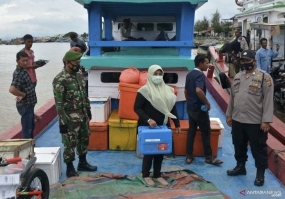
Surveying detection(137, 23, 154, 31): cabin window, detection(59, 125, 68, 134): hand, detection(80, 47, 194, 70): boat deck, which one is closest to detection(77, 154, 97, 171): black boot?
detection(59, 125, 68, 134): hand

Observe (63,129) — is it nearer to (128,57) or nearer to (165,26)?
(128,57)

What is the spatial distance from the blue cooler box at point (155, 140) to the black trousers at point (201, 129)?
1.08 meters

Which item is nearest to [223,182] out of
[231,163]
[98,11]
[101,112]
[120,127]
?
[231,163]

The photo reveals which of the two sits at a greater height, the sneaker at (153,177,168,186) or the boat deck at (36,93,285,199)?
the sneaker at (153,177,168,186)

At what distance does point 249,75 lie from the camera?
420 cm

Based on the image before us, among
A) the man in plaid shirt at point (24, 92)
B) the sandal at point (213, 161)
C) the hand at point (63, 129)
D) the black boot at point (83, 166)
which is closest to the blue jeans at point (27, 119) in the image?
the man in plaid shirt at point (24, 92)

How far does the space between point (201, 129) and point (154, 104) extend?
127 centimetres

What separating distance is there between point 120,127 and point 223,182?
182 cm

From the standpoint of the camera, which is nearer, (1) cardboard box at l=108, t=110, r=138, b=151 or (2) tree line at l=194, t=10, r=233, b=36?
(1) cardboard box at l=108, t=110, r=138, b=151

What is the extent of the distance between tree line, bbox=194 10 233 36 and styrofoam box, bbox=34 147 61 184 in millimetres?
61992

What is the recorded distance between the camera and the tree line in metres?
68.6

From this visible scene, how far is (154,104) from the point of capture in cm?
405

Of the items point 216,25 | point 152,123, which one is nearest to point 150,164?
point 152,123

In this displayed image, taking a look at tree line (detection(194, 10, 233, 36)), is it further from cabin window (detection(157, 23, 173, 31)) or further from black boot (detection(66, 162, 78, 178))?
black boot (detection(66, 162, 78, 178))
